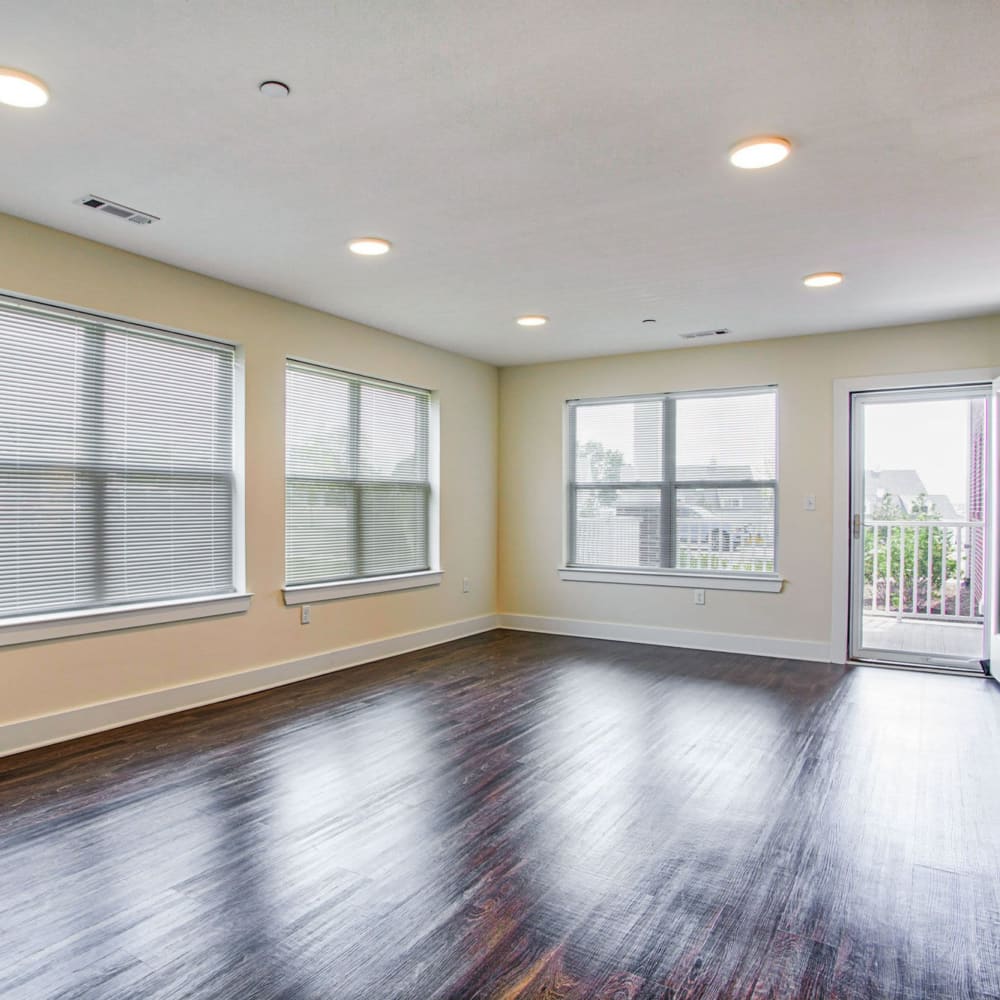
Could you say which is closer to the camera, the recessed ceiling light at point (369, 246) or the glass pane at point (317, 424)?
the recessed ceiling light at point (369, 246)

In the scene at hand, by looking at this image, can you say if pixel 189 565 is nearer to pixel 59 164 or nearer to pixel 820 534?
pixel 59 164

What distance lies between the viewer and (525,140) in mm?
2570

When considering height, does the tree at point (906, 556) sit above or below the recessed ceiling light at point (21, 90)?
below

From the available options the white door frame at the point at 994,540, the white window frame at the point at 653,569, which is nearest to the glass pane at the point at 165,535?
the white window frame at the point at 653,569

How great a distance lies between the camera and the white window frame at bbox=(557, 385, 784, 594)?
5762 mm

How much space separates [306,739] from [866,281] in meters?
3.91

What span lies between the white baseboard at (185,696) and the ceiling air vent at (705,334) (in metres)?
3.09

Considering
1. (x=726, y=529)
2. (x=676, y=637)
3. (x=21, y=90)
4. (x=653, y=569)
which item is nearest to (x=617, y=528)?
(x=653, y=569)

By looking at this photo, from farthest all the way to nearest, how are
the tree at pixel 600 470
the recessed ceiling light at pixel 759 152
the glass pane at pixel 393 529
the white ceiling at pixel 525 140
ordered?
the tree at pixel 600 470 < the glass pane at pixel 393 529 < the recessed ceiling light at pixel 759 152 < the white ceiling at pixel 525 140

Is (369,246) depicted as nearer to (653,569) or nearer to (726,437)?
(726,437)

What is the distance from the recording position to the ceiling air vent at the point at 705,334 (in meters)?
5.46

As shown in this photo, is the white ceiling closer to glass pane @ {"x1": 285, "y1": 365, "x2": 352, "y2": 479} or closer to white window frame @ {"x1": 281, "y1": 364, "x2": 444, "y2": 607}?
glass pane @ {"x1": 285, "y1": 365, "x2": 352, "y2": 479}

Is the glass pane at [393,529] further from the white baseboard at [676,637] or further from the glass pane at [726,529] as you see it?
the glass pane at [726,529]

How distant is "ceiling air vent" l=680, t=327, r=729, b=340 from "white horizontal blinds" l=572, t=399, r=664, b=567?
2.32ft
